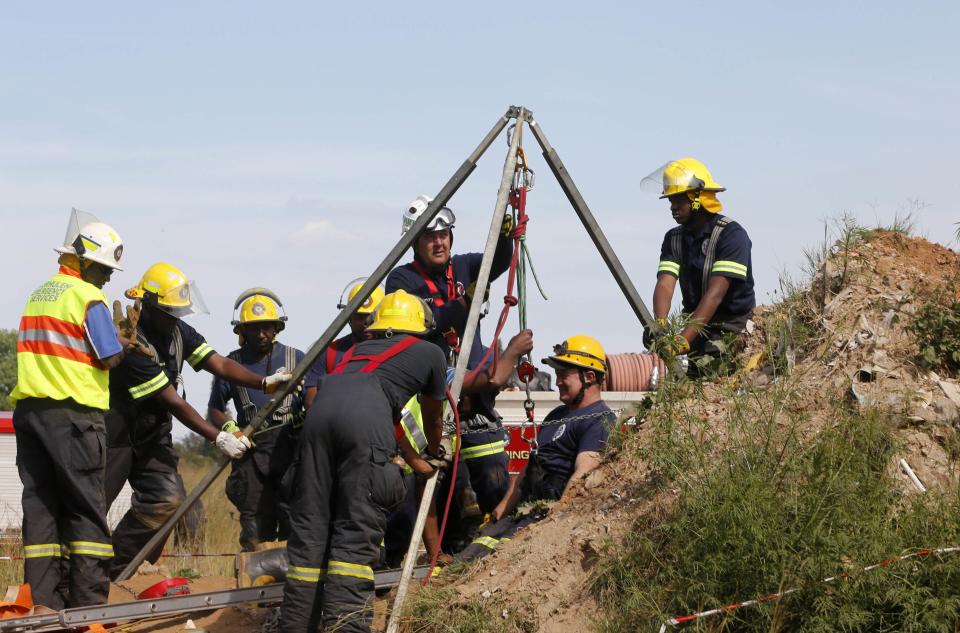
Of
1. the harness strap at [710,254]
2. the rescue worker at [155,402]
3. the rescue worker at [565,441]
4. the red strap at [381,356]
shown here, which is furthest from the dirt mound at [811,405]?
the rescue worker at [155,402]

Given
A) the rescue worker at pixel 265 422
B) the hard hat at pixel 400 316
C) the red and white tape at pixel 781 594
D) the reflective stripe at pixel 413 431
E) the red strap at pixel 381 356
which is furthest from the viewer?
the rescue worker at pixel 265 422

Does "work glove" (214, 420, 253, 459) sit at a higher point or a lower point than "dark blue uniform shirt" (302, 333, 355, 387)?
lower

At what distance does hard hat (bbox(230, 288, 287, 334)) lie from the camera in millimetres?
10148

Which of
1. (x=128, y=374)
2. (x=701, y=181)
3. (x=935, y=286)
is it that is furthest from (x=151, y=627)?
(x=935, y=286)

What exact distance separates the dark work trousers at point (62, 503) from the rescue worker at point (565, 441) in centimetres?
230

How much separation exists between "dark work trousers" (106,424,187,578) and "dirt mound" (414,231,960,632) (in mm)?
3079

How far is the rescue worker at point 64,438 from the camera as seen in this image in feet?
24.2

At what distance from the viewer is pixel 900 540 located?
5.50 meters

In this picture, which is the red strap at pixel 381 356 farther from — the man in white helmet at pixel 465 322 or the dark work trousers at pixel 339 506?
the man in white helmet at pixel 465 322

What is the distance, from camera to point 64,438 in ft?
24.2

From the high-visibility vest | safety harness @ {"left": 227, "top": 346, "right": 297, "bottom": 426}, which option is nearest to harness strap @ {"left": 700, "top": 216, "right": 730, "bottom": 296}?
safety harness @ {"left": 227, "top": 346, "right": 297, "bottom": 426}

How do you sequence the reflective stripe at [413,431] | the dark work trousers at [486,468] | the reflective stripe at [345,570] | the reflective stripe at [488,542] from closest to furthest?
the reflective stripe at [345,570] → the reflective stripe at [488,542] → the reflective stripe at [413,431] → the dark work trousers at [486,468]

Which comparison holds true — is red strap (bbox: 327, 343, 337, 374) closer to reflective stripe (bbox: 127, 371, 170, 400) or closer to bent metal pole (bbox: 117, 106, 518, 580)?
bent metal pole (bbox: 117, 106, 518, 580)

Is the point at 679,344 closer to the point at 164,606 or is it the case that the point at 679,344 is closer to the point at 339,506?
the point at 339,506
